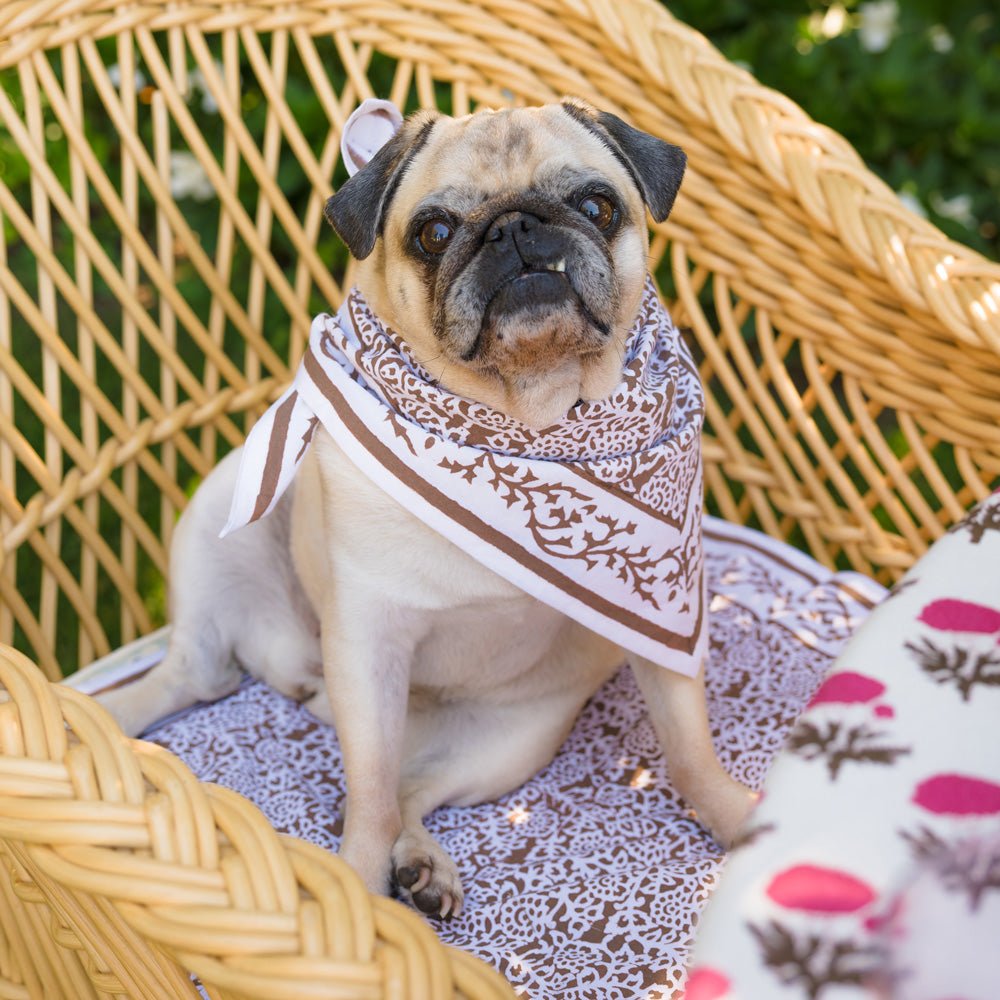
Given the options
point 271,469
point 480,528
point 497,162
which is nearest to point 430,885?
point 480,528

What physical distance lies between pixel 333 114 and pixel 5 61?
23.2 inches

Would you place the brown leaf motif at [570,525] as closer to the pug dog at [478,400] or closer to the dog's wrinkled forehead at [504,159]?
the pug dog at [478,400]

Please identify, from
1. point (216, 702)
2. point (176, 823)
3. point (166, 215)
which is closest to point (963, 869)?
point (176, 823)

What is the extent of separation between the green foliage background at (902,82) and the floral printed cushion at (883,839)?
2.44m

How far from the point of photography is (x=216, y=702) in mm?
2068

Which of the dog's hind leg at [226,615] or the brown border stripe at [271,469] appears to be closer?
the brown border stripe at [271,469]

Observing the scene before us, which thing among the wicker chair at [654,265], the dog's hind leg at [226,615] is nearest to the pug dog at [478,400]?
the dog's hind leg at [226,615]

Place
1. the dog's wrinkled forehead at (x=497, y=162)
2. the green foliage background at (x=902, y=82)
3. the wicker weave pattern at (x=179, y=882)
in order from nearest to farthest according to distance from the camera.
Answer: the wicker weave pattern at (x=179, y=882) < the dog's wrinkled forehead at (x=497, y=162) < the green foliage background at (x=902, y=82)

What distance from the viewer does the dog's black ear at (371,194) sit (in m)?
1.57

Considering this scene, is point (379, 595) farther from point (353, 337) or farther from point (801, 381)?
point (801, 381)

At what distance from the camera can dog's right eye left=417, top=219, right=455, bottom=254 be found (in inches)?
61.6

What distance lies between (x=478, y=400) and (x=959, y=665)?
0.82 m

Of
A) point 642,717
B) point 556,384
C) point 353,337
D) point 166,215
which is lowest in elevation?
point 642,717

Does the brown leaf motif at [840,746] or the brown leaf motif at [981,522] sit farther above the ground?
the brown leaf motif at [981,522]
